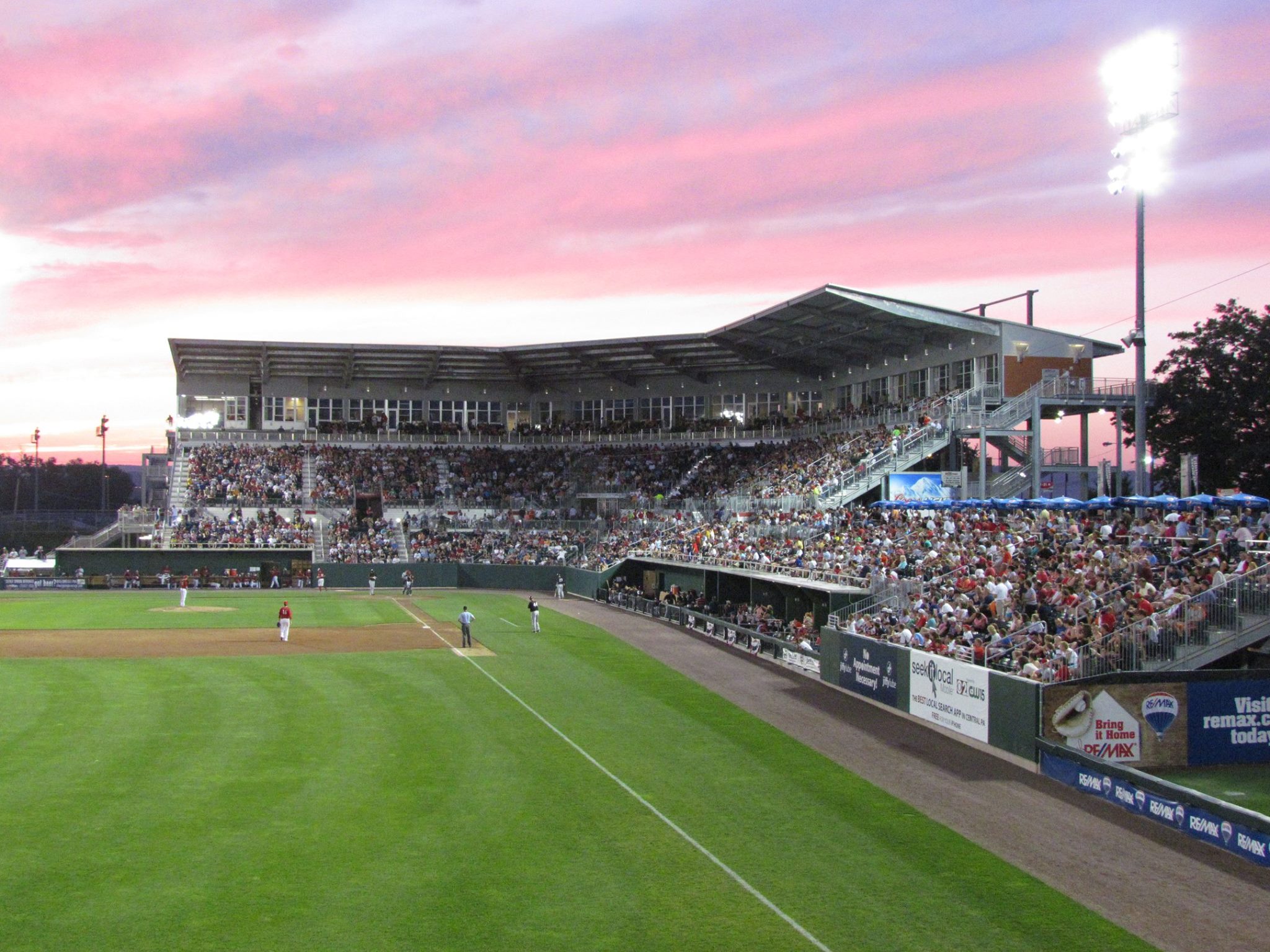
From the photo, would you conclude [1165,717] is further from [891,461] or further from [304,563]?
[304,563]

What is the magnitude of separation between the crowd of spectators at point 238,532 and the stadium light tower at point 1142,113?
51.2m

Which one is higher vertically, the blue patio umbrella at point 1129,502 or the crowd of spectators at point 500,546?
the blue patio umbrella at point 1129,502

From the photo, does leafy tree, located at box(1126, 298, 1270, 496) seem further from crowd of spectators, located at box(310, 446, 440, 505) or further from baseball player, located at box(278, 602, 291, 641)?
crowd of spectators, located at box(310, 446, 440, 505)

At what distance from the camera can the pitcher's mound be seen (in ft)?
167

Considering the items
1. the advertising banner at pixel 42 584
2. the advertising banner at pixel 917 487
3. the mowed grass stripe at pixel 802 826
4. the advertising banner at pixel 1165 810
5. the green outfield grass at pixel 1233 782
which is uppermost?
the advertising banner at pixel 917 487

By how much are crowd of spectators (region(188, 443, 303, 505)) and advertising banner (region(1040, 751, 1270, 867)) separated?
61.8 metres

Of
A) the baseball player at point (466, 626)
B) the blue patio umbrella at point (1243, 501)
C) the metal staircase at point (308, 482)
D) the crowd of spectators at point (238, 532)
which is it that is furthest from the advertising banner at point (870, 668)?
the metal staircase at point (308, 482)

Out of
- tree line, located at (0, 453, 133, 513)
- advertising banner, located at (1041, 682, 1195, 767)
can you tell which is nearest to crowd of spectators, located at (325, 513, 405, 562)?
advertising banner, located at (1041, 682, 1195, 767)

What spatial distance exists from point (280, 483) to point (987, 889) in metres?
66.7

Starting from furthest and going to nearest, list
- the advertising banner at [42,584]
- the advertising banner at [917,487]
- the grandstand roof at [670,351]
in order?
1. the advertising banner at [42,584]
2. the grandstand roof at [670,351]
3. the advertising banner at [917,487]

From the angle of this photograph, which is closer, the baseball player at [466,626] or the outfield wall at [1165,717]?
the outfield wall at [1165,717]

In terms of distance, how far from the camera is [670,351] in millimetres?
74438

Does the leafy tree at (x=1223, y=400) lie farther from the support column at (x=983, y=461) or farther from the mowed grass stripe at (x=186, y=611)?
the mowed grass stripe at (x=186, y=611)

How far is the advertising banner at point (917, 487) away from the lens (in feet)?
147
